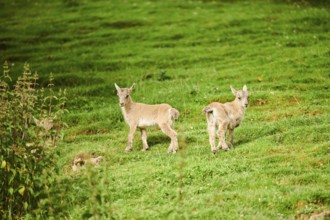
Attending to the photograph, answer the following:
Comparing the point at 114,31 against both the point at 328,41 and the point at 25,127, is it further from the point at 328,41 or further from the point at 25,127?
the point at 25,127

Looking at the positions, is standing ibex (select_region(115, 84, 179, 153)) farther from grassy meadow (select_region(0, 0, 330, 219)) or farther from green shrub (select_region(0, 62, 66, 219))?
green shrub (select_region(0, 62, 66, 219))

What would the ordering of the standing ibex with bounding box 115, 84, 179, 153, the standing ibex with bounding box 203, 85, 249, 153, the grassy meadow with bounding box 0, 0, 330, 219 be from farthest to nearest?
1. the standing ibex with bounding box 115, 84, 179, 153
2. the standing ibex with bounding box 203, 85, 249, 153
3. the grassy meadow with bounding box 0, 0, 330, 219

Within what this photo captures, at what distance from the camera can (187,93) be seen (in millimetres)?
25078

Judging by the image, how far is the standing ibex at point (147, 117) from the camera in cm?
1796

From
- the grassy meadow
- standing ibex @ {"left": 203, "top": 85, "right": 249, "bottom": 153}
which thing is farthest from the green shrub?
standing ibex @ {"left": 203, "top": 85, "right": 249, "bottom": 153}

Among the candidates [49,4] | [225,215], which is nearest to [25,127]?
[225,215]

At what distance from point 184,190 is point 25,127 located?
4.09 meters

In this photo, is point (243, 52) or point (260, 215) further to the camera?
point (243, 52)

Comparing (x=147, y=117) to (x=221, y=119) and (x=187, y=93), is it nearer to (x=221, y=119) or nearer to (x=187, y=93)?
(x=221, y=119)

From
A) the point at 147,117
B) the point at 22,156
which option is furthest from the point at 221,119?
the point at 22,156

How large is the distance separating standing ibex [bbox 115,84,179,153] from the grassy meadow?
61 centimetres

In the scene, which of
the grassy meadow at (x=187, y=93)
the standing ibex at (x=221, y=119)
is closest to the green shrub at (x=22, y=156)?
the grassy meadow at (x=187, y=93)

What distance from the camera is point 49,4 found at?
52156 millimetres

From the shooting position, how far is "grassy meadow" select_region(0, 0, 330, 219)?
12.5 m
